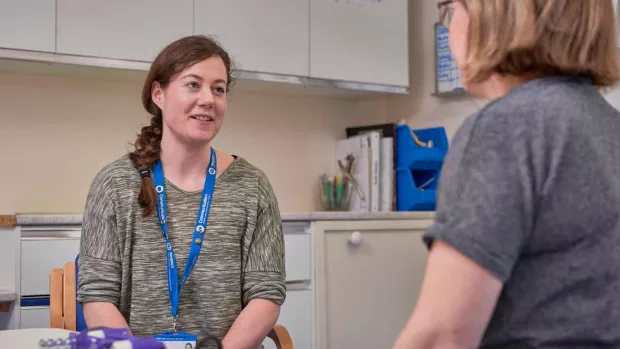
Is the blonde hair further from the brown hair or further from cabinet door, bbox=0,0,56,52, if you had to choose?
cabinet door, bbox=0,0,56,52

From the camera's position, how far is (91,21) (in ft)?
9.00

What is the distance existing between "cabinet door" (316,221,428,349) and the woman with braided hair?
123 centimetres

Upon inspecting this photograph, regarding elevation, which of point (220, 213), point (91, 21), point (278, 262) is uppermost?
point (91, 21)

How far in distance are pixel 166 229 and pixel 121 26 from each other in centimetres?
136

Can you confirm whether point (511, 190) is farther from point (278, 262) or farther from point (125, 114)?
point (125, 114)

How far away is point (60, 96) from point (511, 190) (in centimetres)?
267

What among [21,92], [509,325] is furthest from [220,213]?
[21,92]

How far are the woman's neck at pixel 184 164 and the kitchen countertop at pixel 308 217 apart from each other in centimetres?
82

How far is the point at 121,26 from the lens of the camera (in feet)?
9.20

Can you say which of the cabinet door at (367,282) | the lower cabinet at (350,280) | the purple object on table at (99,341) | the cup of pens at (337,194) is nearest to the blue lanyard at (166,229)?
the purple object on table at (99,341)

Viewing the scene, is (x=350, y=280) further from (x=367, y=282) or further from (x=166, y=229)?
(x=166, y=229)

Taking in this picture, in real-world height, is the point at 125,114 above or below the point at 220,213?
above

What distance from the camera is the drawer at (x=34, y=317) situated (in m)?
2.41

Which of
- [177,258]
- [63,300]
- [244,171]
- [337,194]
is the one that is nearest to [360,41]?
[337,194]
